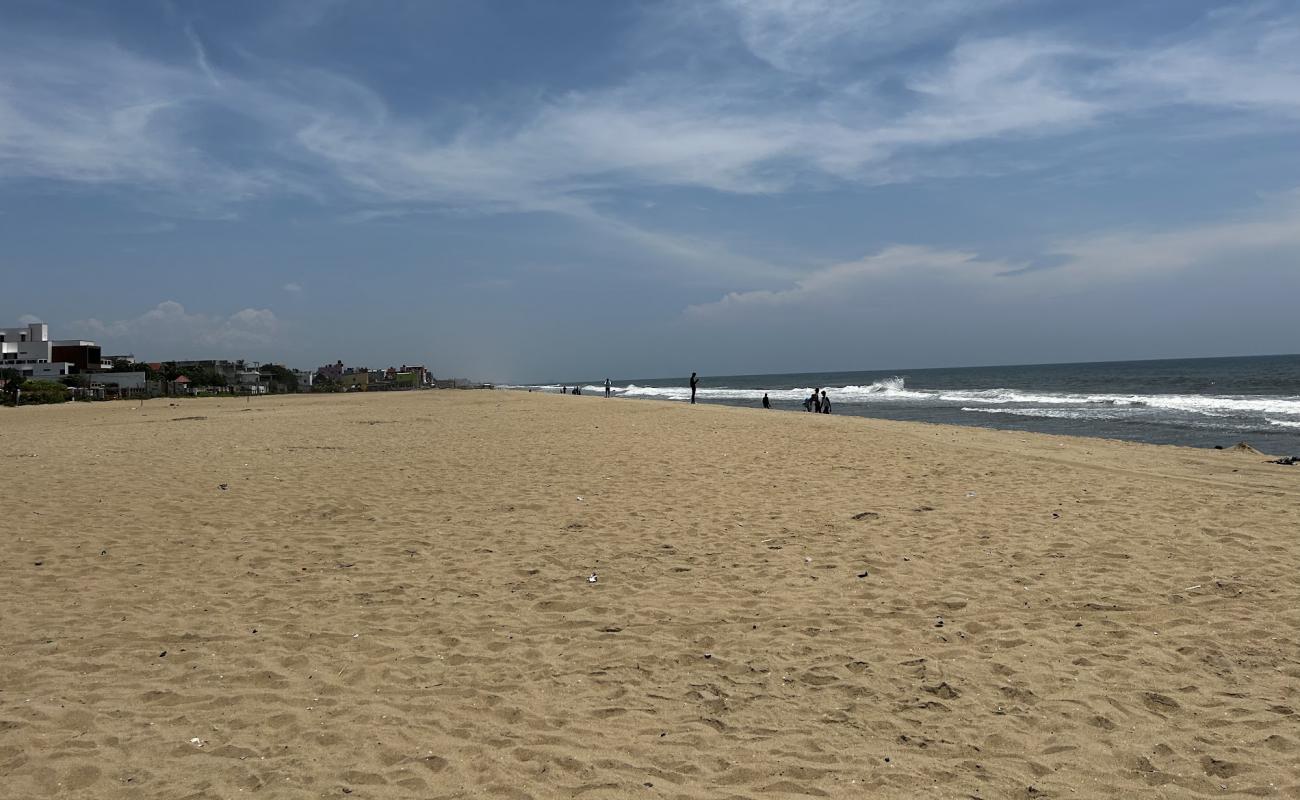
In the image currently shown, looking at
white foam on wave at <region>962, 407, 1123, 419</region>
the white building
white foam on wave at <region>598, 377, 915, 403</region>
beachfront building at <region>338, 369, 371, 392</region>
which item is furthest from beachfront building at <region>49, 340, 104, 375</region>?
white foam on wave at <region>962, 407, 1123, 419</region>

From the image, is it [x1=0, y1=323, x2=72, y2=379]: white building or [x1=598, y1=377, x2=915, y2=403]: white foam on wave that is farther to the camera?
[x1=0, y1=323, x2=72, y2=379]: white building

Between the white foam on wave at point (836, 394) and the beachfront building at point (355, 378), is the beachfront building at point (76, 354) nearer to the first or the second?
the beachfront building at point (355, 378)

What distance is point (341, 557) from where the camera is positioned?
736 cm

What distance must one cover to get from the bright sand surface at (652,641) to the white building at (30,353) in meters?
92.1

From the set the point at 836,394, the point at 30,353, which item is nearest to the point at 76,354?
the point at 30,353

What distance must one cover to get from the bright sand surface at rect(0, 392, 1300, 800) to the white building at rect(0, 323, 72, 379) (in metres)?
92.1

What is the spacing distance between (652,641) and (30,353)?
113 m

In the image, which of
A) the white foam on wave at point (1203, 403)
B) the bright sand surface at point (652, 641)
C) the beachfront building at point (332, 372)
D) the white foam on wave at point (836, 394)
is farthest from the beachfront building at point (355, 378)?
the bright sand surface at point (652, 641)

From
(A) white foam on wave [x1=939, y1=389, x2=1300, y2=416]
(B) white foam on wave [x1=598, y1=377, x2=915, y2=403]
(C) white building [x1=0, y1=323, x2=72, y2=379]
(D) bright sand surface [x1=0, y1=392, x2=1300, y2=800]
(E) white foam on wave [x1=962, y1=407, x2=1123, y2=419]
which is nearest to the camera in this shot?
(D) bright sand surface [x1=0, y1=392, x2=1300, y2=800]

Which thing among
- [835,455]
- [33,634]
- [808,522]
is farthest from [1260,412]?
[33,634]

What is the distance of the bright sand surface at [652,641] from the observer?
3686mm

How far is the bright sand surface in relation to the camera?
369 cm

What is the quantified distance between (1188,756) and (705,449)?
38.3ft

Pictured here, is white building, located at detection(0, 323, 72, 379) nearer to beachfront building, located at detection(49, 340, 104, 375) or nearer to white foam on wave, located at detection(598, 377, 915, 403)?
beachfront building, located at detection(49, 340, 104, 375)
